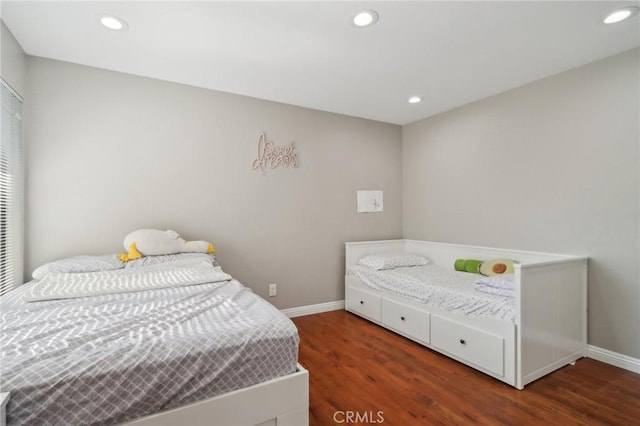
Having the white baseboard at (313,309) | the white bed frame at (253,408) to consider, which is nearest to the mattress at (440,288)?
the white baseboard at (313,309)

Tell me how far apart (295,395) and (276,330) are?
0.30m

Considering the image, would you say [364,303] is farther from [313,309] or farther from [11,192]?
[11,192]

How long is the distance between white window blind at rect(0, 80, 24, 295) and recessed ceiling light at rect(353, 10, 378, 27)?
2.32 metres

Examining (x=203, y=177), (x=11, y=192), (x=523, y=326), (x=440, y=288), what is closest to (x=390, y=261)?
(x=440, y=288)

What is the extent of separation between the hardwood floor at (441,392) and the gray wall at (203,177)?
4.03 ft

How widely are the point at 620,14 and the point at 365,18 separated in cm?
157

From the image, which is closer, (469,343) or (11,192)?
(11,192)

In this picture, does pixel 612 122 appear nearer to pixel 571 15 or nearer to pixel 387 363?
pixel 571 15

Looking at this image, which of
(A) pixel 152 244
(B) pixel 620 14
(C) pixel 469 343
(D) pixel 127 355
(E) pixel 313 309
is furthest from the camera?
(E) pixel 313 309

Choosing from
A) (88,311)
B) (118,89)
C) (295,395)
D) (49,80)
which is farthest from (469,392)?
(49,80)

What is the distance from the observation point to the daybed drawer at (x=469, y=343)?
2137 millimetres

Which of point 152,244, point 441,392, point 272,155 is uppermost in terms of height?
point 272,155

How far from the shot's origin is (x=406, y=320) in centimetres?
285

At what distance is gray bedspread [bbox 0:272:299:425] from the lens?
97cm
